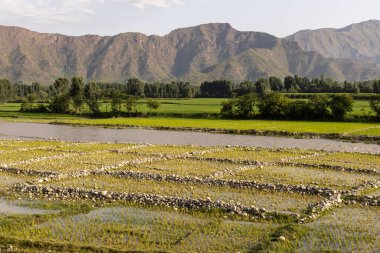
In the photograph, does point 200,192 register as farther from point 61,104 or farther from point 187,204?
point 61,104

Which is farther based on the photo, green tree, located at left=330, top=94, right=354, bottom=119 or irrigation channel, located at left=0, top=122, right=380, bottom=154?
green tree, located at left=330, top=94, right=354, bottom=119

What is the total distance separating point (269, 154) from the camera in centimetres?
5141

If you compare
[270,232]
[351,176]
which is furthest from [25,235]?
[351,176]

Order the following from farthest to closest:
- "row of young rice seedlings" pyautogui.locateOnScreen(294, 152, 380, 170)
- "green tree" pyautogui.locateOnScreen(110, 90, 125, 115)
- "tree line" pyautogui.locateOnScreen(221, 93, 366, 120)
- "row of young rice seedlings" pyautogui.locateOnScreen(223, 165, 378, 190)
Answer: "green tree" pyautogui.locateOnScreen(110, 90, 125, 115) → "tree line" pyautogui.locateOnScreen(221, 93, 366, 120) → "row of young rice seedlings" pyautogui.locateOnScreen(294, 152, 380, 170) → "row of young rice seedlings" pyautogui.locateOnScreen(223, 165, 378, 190)

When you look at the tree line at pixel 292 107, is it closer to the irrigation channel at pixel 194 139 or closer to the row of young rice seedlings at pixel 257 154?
the irrigation channel at pixel 194 139

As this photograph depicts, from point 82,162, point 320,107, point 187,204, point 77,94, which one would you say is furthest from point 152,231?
point 77,94

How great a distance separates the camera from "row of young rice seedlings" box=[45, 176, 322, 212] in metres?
28.1

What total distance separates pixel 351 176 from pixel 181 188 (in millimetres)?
15437

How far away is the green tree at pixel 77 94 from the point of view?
138m

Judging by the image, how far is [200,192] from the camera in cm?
3097

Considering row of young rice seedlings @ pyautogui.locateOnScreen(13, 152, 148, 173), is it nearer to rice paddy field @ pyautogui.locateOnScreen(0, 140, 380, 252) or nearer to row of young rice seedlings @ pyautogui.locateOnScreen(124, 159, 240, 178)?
rice paddy field @ pyautogui.locateOnScreen(0, 140, 380, 252)

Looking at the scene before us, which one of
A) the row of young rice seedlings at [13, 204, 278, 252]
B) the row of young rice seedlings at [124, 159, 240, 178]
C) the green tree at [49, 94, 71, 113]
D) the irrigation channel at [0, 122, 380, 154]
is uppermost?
the green tree at [49, 94, 71, 113]

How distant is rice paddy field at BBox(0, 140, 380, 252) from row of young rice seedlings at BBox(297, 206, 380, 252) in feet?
0.16

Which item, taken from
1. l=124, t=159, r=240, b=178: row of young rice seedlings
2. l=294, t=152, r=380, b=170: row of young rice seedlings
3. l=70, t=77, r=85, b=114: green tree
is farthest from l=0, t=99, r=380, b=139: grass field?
l=124, t=159, r=240, b=178: row of young rice seedlings
